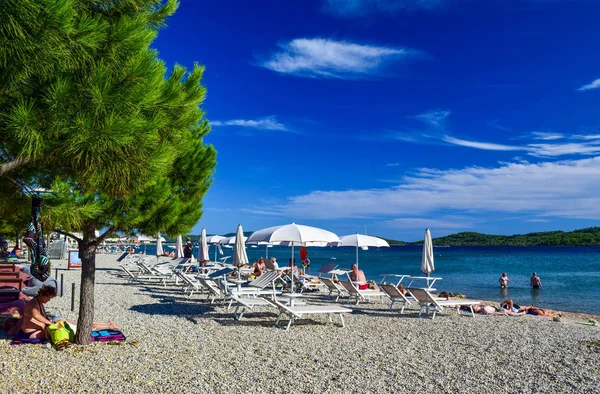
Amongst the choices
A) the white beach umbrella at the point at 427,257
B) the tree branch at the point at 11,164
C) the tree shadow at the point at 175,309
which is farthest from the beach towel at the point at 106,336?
the white beach umbrella at the point at 427,257

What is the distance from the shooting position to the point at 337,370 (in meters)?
5.72

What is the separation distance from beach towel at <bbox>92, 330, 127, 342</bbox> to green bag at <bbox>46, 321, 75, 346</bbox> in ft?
0.99

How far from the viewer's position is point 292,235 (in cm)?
1004

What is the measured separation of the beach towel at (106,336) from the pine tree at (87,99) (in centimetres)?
234

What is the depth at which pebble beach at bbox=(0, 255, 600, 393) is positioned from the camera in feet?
16.6

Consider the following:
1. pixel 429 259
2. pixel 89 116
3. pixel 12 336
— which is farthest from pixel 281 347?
pixel 429 259

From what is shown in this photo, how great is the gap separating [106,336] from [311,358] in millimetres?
2809

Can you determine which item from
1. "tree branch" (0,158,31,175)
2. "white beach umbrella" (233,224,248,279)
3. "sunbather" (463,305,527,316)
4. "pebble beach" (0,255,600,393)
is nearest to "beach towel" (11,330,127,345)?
"pebble beach" (0,255,600,393)

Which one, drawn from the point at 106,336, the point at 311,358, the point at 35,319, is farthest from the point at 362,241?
the point at 35,319

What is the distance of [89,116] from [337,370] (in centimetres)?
381

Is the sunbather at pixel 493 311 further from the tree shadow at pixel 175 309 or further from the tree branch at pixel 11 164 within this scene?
the tree branch at pixel 11 164

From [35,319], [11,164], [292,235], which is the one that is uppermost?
[11,164]

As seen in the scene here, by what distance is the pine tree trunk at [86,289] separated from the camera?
652 centimetres

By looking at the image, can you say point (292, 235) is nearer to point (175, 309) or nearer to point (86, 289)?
point (175, 309)
